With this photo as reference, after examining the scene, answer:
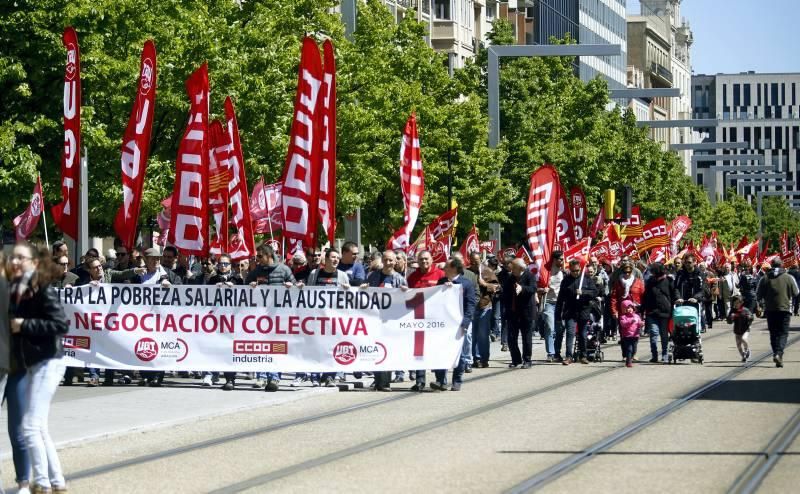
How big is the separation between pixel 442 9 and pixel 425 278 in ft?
219

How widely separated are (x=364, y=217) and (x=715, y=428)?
32781 mm

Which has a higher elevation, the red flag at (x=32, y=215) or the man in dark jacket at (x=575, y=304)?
the red flag at (x=32, y=215)

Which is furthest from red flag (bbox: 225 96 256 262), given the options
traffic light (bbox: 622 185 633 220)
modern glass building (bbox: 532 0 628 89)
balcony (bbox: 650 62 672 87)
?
balcony (bbox: 650 62 672 87)

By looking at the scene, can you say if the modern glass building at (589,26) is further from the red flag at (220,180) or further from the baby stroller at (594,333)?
the red flag at (220,180)

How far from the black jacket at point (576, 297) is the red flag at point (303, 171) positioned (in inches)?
244

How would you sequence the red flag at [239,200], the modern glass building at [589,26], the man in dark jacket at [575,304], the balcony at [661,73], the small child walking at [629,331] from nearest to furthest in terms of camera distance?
the red flag at [239,200]
the small child walking at [629,331]
the man in dark jacket at [575,304]
the modern glass building at [589,26]
the balcony at [661,73]

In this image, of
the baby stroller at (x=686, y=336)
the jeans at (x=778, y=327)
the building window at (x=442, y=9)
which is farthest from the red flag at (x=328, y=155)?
the building window at (x=442, y=9)

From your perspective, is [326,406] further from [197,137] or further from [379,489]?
[379,489]

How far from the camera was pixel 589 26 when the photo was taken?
119812 millimetres

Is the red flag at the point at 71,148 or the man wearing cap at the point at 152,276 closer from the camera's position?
the man wearing cap at the point at 152,276

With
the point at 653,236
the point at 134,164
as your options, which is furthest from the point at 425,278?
the point at 653,236

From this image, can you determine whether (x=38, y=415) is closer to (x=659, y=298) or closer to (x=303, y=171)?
(x=303, y=171)

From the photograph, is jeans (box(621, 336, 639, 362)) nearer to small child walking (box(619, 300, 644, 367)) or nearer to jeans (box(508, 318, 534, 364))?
small child walking (box(619, 300, 644, 367))

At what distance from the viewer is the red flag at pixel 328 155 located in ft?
70.8
